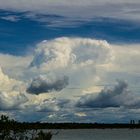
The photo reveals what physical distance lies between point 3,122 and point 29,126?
400 cm

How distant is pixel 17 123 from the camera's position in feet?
174

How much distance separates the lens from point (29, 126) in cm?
5478

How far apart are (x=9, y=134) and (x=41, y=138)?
2.96 meters

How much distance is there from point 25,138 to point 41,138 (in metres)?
1.75

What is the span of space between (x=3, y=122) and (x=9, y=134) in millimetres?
1766

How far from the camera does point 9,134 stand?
52.7 m

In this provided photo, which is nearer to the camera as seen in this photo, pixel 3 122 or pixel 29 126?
pixel 3 122

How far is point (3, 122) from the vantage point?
51.4 metres

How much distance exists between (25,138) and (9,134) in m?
1.65

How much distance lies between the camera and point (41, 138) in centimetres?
5253

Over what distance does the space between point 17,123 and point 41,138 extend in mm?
2636

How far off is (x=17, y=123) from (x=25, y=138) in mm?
1646

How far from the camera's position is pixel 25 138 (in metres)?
53.4

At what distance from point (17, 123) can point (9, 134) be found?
125cm
